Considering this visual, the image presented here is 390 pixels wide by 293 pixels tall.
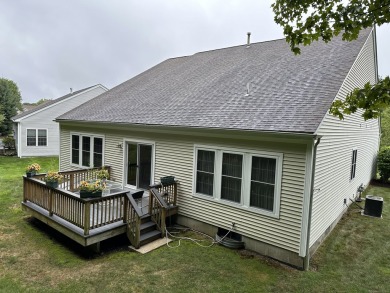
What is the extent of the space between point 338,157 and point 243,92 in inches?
129

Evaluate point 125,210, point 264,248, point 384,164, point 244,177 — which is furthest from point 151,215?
point 384,164

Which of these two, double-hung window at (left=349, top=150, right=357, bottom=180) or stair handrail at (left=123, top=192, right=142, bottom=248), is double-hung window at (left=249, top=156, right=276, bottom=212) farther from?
double-hung window at (left=349, top=150, right=357, bottom=180)

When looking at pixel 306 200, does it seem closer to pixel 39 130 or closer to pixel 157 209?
pixel 157 209

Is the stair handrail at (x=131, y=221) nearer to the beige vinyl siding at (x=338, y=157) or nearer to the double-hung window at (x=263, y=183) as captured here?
the double-hung window at (x=263, y=183)

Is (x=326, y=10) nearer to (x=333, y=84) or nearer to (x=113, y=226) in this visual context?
(x=333, y=84)

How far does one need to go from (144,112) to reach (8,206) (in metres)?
5.82

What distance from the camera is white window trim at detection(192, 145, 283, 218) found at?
5.74 meters

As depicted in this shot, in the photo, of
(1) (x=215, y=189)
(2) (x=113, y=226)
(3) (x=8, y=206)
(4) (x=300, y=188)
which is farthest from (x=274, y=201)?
(3) (x=8, y=206)

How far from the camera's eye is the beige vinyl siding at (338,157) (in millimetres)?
5988

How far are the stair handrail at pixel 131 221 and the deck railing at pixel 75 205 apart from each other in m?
0.09

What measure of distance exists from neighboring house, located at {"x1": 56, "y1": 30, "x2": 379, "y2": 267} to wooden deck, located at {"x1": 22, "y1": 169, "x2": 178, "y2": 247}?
100 cm

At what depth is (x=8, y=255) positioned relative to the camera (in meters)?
5.80

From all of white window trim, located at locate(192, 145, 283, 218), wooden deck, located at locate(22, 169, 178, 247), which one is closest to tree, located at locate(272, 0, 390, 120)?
white window trim, located at locate(192, 145, 283, 218)

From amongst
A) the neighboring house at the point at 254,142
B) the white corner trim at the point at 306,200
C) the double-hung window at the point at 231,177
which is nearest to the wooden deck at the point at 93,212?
the neighboring house at the point at 254,142
